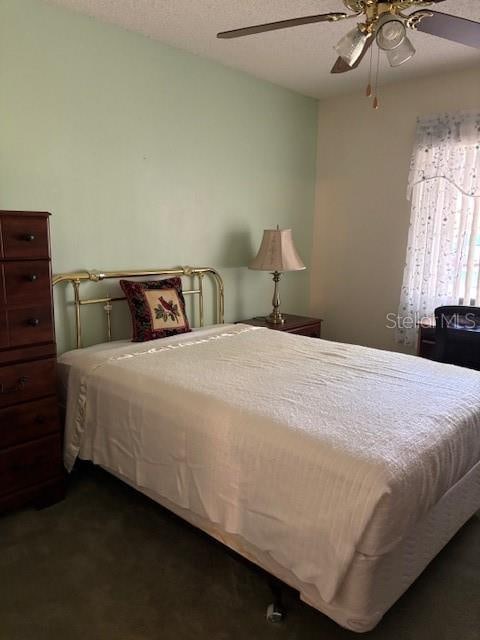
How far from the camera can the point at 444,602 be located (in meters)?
1.66

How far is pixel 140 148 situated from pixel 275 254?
47.4 inches

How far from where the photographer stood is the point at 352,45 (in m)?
1.81

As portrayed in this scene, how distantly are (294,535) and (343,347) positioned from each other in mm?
1389

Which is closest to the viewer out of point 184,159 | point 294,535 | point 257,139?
point 294,535

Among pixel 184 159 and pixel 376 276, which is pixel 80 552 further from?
pixel 376 276

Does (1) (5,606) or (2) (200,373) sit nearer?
(1) (5,606)

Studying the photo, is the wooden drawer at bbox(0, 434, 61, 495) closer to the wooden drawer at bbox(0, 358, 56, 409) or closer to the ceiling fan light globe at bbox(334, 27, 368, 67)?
the wooden drawer at bbox(0, 358, 56, 409)

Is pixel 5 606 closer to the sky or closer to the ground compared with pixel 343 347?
closer to the ground

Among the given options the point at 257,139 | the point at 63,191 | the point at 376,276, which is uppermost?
the point at 257,139

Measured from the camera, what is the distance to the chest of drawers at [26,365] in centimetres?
191

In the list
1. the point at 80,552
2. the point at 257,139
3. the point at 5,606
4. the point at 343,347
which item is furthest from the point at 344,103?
the point at 5,606

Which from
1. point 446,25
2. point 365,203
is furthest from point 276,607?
point 365,203

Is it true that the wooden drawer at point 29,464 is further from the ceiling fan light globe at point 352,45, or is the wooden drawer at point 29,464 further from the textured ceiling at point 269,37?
the textured ceiling at point 269,37

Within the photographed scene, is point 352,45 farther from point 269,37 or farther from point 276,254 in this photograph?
point 276,254
